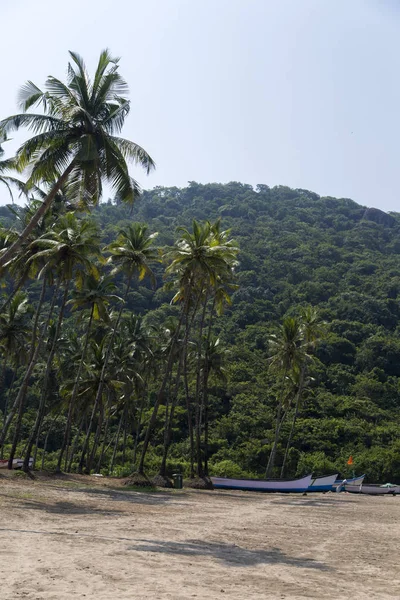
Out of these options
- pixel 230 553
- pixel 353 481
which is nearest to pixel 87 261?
pixel 230 553

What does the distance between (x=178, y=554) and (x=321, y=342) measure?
73052mm

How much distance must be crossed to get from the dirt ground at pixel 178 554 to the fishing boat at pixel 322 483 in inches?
1064

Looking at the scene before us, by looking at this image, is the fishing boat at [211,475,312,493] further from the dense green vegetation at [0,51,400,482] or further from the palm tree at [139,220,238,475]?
the palm tree at [139,220,238,475]

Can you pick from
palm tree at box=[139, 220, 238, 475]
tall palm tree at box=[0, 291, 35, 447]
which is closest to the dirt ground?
palm tree at box=[139, 220, 238, 475]

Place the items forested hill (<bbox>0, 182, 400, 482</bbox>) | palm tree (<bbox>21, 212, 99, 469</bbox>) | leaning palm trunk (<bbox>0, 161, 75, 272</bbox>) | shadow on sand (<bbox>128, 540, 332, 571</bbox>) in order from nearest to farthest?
shadow on sand (<bbox>128, 540, 332, 571</bbox>) → leaning palm trunk (<bbox>0, 161, 75, 272</bbox>) → palm tree (<bbox>21, 212, 99, 469</bbox>) → forested hill (<bbox>0, 182, 400, 482</bbox>)

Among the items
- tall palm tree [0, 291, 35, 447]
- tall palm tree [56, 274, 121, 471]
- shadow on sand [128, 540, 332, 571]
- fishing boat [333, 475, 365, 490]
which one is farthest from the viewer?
fishing boat [333, 475, 365, 490]

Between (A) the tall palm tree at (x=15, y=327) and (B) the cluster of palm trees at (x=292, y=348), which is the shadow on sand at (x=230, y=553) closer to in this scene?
(A) the tall palm tree at (x=15, y=327)

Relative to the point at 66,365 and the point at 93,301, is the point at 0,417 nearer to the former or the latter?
the point at 66,365

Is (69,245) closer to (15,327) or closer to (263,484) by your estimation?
(15,327)

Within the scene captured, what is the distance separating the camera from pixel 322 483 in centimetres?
4806

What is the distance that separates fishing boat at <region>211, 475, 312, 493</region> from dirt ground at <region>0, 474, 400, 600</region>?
1954 cm

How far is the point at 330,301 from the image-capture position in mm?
97125

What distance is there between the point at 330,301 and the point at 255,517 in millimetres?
78414

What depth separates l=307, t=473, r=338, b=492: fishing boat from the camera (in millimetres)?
47375
